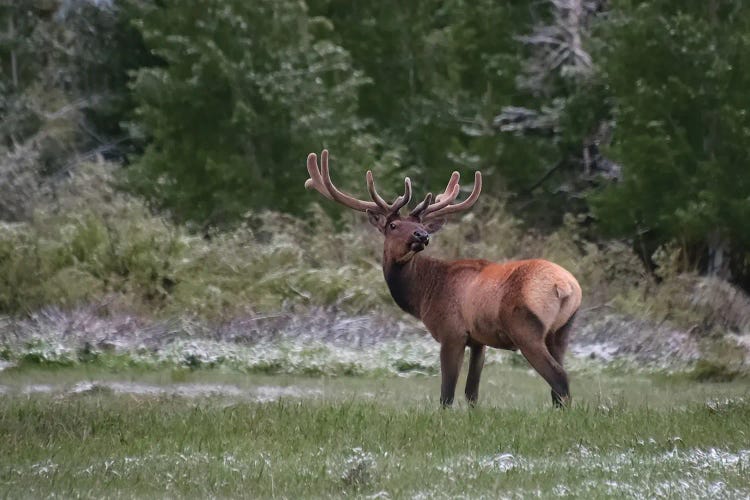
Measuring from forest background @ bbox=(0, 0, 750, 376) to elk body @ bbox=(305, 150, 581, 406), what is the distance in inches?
228

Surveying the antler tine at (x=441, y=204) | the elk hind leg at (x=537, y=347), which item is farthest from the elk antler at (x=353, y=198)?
the elk hind leg at (x=537, y=347)

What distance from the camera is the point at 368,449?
381 inches

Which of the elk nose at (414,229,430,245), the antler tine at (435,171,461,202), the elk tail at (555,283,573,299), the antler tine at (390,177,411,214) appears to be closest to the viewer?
the elk tail at (555,283,573,299)

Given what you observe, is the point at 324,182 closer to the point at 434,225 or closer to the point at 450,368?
the point at 434,225

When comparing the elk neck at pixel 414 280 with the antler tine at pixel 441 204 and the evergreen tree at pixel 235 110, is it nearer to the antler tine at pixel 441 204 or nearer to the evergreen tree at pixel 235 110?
the antler tine at pixel 441 204

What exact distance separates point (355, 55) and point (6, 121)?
8.78 meters

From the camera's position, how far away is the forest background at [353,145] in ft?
68.6

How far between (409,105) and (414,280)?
21884mm

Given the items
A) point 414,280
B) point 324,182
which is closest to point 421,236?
point 414,280

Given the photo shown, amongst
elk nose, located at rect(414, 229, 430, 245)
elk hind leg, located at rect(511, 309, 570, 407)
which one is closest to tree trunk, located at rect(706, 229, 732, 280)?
elk nose, located at rect(414, 229, 430, 245)

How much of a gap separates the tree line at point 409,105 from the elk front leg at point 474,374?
1075cm

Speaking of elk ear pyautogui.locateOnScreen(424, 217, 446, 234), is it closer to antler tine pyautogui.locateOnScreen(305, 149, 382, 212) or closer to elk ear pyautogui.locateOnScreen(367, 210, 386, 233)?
elk ear pyautogui.locateOnScreen(367, 210, 386, 233)

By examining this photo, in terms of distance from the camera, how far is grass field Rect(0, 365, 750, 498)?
8.12 m

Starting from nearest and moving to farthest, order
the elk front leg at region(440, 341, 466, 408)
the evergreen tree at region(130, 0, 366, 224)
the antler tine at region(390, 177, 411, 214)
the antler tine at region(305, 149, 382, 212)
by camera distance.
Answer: the elk front leg at region(440, 341, 466, 408)
the antler tine at region(390, 177, 411, 214)
the antler tine at region(305, 149, 382, 212)
the evergreen tree at region(130, 0, 366, 224)
